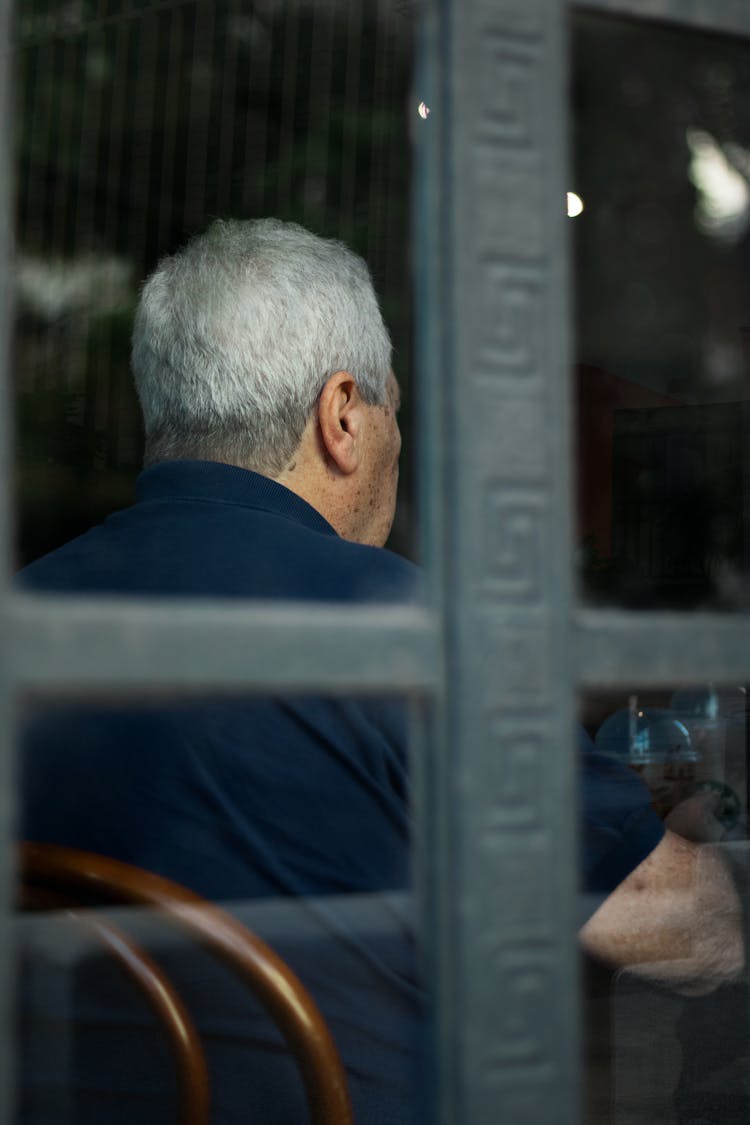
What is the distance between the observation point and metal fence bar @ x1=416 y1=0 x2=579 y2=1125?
598mm

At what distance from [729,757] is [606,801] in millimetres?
780

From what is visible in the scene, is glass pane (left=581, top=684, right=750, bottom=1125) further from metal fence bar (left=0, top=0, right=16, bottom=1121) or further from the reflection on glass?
metal fence bar (left=0, top=0, right=16, bottom=1121)

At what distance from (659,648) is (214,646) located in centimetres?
21

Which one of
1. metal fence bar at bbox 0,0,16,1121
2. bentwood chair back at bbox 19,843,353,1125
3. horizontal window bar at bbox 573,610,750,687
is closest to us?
metal fence bar at bbox 0,0,16,1121

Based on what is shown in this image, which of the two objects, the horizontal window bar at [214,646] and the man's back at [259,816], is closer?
the horizontal window bar at [214,646]

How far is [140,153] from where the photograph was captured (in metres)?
5.14

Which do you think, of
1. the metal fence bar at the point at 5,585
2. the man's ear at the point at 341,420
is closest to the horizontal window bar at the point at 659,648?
the metal fence bar at the point at 5,585

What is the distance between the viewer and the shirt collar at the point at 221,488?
138cm

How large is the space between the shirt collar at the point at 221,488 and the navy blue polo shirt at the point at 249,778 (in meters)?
0.11

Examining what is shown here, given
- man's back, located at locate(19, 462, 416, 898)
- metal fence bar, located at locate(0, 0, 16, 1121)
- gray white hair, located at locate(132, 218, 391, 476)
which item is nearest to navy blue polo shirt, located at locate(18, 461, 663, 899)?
man's back, located at locate(19, 462, 416, 898)

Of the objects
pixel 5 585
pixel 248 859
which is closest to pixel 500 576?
pixel 5 585

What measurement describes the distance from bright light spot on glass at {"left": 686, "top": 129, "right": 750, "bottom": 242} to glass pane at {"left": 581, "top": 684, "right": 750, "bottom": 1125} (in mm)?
340

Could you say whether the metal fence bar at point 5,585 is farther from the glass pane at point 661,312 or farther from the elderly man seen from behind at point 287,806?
the elderly man seen from behind at point 287,806

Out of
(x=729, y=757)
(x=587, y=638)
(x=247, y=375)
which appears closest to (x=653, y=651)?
(x=587, y=638)
